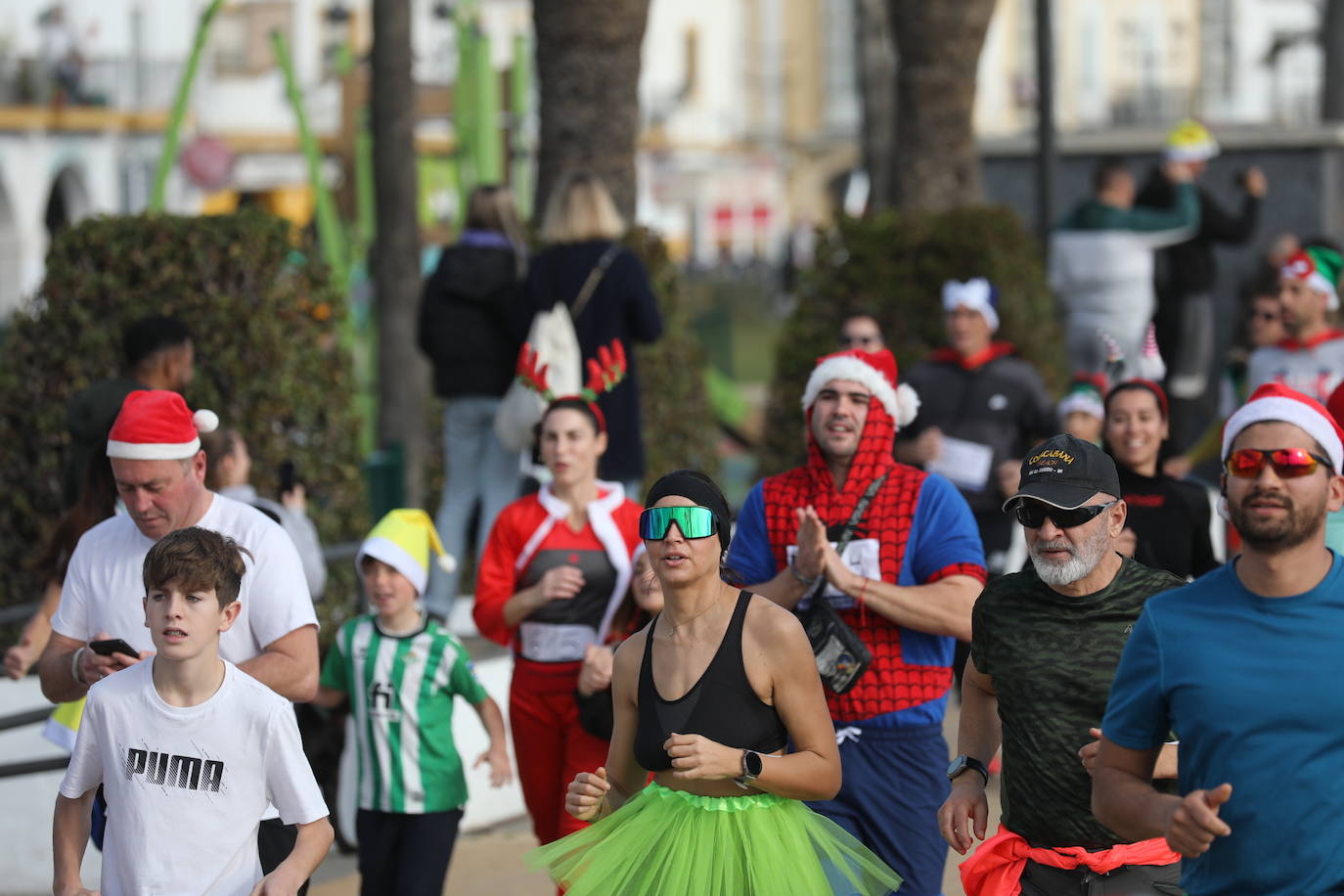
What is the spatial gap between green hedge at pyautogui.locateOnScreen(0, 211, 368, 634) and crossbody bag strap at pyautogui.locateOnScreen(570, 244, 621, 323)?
1.15 meters

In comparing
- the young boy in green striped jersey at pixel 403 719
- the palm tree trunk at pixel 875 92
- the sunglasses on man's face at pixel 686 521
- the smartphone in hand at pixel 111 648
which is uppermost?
the palm tree trunk at pixel 875 92

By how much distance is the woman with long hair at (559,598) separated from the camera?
6.39 metres

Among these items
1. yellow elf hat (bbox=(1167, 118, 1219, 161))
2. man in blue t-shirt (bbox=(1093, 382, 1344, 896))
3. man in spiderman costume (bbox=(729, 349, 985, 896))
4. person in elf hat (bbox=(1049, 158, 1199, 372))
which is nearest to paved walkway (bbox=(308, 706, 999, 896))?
man in spiderman costume (bbox=(729, 349, 985, 896))

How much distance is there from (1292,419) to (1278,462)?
132 mm

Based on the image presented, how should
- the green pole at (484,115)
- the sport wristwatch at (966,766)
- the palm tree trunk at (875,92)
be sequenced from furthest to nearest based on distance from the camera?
the palm tree trunk at (875,92)
the green pole at (484,115)
the sport wristwatch at (966,766)

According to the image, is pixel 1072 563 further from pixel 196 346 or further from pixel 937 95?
pixel 937 95

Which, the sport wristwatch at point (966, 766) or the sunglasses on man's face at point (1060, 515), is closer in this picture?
the sunglasses on man's face at point (1060, 515)

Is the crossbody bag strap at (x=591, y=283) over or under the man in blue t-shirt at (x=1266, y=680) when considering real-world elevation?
over

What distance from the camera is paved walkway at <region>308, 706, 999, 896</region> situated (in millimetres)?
7508

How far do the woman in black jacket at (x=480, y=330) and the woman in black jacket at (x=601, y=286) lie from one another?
328mm

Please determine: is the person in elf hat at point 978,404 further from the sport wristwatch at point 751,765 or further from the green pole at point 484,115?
the green pole at point 484,115

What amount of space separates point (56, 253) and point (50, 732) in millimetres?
2995

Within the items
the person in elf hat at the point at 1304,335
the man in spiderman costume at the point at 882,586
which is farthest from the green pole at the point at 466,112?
the man in spiderman costume at the point at 882,586

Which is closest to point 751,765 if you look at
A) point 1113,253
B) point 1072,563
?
point 1072,563
